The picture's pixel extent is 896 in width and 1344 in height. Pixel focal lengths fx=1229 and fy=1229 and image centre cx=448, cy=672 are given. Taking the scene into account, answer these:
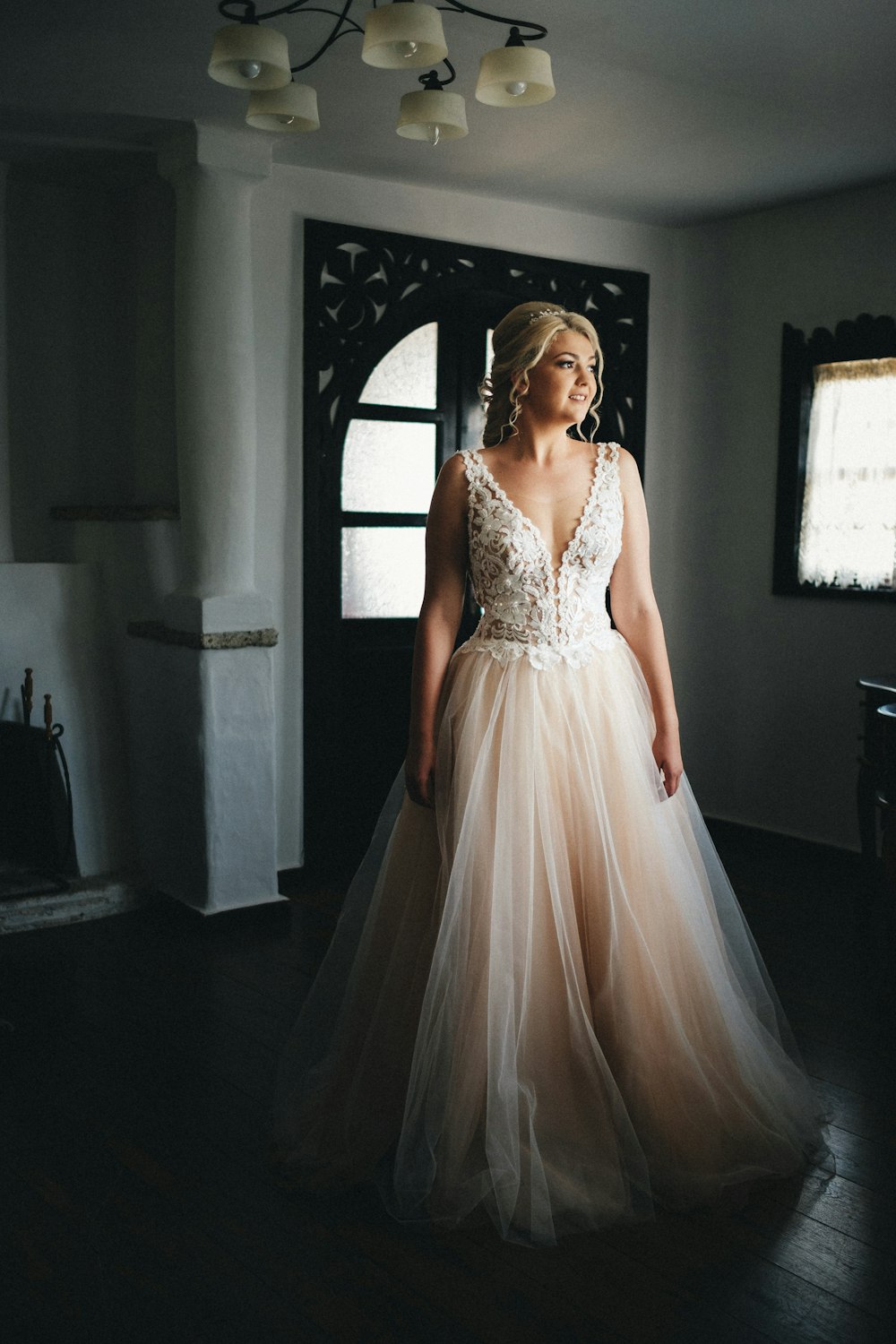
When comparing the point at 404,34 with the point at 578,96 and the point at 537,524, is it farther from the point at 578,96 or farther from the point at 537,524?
the point at 578,96

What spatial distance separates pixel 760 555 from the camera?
5.38 metres

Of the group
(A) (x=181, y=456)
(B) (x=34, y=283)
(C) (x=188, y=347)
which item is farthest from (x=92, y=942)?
(B) (x=34, y=283)

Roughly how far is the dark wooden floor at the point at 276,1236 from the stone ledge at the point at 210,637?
1.19 metres

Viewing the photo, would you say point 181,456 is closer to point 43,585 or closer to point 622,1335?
point 43,585

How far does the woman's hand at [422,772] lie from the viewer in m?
2.57

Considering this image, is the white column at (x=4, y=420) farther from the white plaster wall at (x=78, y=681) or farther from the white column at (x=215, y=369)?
the white column at (x=215, y=369)

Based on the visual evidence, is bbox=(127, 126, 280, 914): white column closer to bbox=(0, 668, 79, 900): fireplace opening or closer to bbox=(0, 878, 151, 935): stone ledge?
bbox=(0, 878, 151, 935): stone ledge

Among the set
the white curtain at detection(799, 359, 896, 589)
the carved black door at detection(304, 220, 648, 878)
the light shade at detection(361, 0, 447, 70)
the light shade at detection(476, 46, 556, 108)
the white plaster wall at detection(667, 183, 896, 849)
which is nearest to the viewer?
the light shade at detection(361, 0, 447, 70)

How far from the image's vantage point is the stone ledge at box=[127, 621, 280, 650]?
406cm

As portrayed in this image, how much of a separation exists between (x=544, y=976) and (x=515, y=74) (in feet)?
6.43

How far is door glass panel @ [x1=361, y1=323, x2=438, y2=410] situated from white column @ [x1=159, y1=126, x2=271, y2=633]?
82cm

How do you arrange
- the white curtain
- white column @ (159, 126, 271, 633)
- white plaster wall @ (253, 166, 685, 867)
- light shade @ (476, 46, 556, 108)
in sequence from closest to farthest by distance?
light shade @ (476, 46, 556, 108), white column @ (159, 126, 271, 633), white plaster wall @ (253, 166, 685, 867), the white curtain

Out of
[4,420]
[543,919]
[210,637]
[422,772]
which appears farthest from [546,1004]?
[4,420]

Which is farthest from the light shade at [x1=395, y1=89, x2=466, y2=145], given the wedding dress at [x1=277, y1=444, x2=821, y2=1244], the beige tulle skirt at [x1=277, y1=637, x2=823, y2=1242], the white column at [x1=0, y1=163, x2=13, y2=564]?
the white column at [x1=0, y1=163, x2=13, y2=564]
